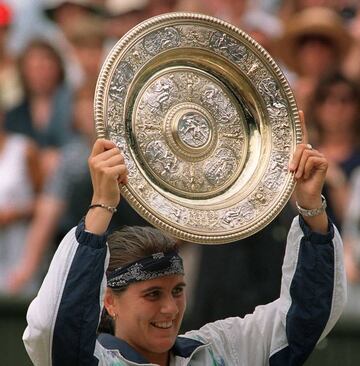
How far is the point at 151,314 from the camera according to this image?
5.04 metres

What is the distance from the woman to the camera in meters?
4.71

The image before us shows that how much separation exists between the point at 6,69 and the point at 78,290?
197 inches

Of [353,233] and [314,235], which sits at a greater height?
[353,233]

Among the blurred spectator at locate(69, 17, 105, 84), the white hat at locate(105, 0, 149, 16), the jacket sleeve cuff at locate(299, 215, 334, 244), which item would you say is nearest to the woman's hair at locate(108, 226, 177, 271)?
the jacket sleeve cuff at locate(299, 215, 334, 244)

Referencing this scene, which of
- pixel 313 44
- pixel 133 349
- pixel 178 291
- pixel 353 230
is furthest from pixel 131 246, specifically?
pixel 313 44

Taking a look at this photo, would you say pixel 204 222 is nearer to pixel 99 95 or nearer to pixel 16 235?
pixel 99 95

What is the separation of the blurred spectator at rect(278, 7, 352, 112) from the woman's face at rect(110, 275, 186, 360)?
3546 millimetres

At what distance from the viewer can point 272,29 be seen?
9016 mm

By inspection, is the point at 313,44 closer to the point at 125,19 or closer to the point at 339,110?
the point at 339,110

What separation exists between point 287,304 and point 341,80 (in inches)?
118

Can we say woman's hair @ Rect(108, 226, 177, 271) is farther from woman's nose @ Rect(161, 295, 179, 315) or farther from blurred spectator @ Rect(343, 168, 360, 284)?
blurred spectator @ Rect(343, 168, 360, 284)

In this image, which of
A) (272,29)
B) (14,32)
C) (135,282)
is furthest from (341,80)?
(135,282)

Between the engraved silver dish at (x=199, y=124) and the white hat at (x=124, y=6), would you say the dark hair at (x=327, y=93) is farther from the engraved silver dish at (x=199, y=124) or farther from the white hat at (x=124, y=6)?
the engraved silver dish at (x=199, y=124)

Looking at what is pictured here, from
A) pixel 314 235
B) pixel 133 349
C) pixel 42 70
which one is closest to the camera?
pixel 133 349
